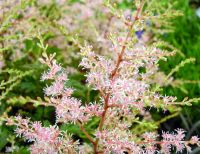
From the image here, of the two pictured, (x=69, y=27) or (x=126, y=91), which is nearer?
(x=126, y=91)

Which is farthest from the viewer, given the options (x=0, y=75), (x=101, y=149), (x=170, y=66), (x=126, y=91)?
(x=170, y=66)

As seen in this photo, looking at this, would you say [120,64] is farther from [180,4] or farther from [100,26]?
[180,4]

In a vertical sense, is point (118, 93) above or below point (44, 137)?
above

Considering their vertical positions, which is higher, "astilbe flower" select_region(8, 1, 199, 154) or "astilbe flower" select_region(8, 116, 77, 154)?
"astilbe flower" select_region(8, 1, 199, 154)

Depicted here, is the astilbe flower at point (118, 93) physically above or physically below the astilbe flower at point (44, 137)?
above

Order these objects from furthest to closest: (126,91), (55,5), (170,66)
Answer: (170,66) < (55,5) < (126,91)

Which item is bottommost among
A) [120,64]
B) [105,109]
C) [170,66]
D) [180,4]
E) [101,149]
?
[101,149]

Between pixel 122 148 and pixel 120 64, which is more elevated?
pixel 120 64

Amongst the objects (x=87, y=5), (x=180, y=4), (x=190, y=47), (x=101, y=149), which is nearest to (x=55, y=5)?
(x=87, y=5)

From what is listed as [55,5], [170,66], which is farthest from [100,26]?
[170,66]
